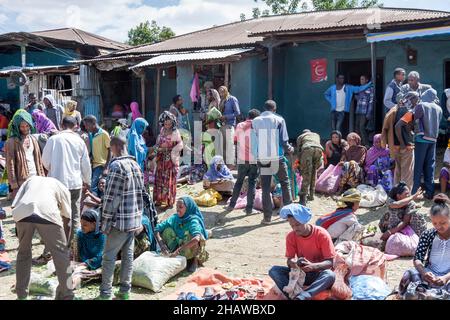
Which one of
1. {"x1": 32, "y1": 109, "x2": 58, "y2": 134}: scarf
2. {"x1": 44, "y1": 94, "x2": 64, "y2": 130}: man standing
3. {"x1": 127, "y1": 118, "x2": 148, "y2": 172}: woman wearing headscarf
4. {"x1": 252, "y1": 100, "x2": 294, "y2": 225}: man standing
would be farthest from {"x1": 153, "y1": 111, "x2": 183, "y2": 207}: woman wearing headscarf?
{"x1": 44, "y1": 94, "x2": 64, "y2": 130}: man standing

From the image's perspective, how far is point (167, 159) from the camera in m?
8.77

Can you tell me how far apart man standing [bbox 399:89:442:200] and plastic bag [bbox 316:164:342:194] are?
1.40 meters

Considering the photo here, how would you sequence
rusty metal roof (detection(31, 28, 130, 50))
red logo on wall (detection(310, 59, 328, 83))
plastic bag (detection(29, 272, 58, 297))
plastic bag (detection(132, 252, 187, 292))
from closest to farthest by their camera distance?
plastic bag (detection(29, 272, 58, 297))
plastic bag (detection(132, 252, 187, 292))
red logo on wall (detection(310, 59, 328, 83))
rusty metal roof (detection(31, 28, 130, 50))

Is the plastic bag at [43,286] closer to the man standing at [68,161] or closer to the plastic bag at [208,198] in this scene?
the man standing at [68,161]

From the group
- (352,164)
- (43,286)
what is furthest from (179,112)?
(43,286)

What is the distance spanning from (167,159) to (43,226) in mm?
4099

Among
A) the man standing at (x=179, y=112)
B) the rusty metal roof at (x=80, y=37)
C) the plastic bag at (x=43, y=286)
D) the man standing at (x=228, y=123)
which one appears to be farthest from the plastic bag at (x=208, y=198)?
the rusty metal roof at (x=80, y=37)

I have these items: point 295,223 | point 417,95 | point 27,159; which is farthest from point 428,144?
point 27,159

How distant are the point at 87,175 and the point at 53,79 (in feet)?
A: 36.5

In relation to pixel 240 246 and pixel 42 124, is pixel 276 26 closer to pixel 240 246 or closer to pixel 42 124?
pixel 42 124

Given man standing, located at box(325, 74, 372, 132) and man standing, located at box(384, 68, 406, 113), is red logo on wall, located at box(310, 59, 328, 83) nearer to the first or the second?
man standing, located at box(325, 74, 372, 132)

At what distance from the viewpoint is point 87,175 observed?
652 cm

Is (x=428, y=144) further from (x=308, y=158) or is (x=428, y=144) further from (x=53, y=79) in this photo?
(x=53, y=79)

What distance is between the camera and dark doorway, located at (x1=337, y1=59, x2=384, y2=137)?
12973 mm
